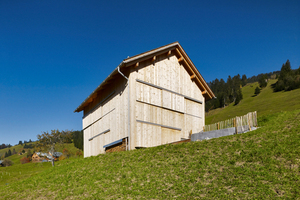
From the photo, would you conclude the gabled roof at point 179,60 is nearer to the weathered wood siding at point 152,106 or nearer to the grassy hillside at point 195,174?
the weathered wood siding at point 152,106

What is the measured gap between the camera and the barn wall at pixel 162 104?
17875mm

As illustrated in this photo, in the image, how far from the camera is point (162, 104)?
19.6m

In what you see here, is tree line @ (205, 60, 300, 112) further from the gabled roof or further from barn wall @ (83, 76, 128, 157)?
barn wall @ (83, 76, 128, 157)

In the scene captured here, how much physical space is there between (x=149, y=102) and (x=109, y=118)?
4.38 meters

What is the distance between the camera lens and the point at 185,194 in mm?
8961

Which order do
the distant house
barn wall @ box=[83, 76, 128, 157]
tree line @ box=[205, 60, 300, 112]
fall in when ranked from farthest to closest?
tree line @ box=[205, 60, 300, 112] → the distant house → barn wall @ box=[83, 76, 128, 157]

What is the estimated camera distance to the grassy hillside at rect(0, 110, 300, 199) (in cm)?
870

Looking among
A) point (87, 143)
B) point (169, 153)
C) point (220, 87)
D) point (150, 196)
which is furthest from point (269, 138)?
point (220, 87)

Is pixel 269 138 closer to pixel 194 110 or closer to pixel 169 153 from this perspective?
pixel 169 153

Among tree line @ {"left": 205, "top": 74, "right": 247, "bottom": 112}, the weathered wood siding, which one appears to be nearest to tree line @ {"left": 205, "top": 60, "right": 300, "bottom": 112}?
tree line @ {"left": 205, "top": 74, "right": 247, "bottom": 112}

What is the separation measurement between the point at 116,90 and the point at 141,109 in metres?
3.20

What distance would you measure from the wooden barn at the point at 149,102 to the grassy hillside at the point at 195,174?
350 cm

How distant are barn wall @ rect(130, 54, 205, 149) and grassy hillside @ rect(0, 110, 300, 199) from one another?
3499mm

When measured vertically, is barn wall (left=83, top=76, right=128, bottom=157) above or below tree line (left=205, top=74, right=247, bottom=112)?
below
